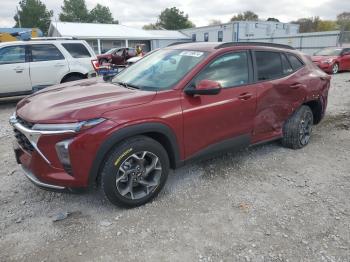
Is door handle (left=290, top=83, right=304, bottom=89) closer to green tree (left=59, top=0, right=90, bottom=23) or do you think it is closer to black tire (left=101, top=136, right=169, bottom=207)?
black tire (left=101, top=136, right=169, bottom=207)

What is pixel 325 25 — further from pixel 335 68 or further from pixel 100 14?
pixel 335 68

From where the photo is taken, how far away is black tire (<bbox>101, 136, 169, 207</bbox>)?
3.00 meters

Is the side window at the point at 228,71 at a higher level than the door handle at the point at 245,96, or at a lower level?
higher

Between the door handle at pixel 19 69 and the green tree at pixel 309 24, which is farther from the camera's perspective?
the green tree at pixel 309 24

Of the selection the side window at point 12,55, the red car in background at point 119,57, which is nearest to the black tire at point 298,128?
the side window at point 12,55

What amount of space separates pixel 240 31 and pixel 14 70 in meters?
34.3

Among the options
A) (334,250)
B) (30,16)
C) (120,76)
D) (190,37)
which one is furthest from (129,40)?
(30,16)

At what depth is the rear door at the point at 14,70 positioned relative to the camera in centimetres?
797

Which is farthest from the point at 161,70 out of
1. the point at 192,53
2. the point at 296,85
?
the point at 296,85

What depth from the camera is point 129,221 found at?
3139mm

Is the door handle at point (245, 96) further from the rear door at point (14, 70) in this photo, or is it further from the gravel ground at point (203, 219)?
the rear door at point (14, 70)

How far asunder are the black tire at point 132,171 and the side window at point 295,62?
8.91ft

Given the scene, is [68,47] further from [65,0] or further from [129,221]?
[65,0]

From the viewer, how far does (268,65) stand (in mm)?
4371
